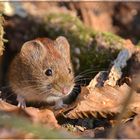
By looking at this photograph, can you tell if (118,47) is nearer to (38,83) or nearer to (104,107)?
(38,83)

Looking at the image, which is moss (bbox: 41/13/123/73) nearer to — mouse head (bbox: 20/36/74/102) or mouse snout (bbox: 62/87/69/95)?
mouse head (bbox: 20/36/74/102)

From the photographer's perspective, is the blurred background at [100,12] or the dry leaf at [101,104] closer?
the dry leaf at [101,104]

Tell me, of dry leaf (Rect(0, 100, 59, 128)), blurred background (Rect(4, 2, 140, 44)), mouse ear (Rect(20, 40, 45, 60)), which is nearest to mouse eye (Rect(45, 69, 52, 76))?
mouse ear (Rect(20, 40, 45, 60))

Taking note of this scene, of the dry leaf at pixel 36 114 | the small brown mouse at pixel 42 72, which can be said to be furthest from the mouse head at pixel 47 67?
the dry leaf at pixel 36 114

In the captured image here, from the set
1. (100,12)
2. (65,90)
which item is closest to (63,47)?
(65,90)

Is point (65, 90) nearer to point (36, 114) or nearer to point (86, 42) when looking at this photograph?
point (36, 114)

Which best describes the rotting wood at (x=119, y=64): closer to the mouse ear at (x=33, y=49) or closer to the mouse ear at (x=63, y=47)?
the mouse ear at (x=63, y=47)

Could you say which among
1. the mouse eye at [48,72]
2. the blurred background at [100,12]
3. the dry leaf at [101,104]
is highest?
the blurred background at [100,12]

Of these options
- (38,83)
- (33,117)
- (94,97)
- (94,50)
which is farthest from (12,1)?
(33,117)
